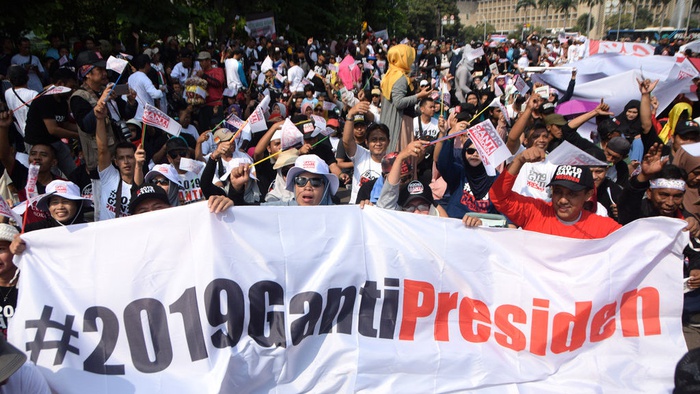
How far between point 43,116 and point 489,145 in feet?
15.7

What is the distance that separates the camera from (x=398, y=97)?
6.75 meters

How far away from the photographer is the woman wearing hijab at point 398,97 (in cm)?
→ 673

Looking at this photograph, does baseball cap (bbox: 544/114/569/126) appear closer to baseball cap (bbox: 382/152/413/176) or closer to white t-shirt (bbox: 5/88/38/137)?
baseball cap (bbox: 382/152/413/176)

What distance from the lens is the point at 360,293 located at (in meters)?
3.56

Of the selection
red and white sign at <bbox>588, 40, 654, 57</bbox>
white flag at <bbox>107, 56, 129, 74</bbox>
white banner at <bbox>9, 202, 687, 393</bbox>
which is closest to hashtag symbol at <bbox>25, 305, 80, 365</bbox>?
white banner at <bbox>9, 202, 687, 393</bbox>

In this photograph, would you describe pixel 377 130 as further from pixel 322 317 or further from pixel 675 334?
pixel 675 334

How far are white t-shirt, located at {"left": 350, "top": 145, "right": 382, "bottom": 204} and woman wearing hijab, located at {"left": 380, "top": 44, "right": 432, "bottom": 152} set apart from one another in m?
1.29

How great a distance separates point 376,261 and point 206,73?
24.7 feet

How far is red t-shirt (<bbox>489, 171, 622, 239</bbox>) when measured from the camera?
3814 millimetres

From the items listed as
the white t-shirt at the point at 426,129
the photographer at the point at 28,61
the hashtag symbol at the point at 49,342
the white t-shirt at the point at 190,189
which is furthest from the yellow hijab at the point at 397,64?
the photographer at the point at 28,61

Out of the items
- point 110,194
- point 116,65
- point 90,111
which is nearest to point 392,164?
point 110,194

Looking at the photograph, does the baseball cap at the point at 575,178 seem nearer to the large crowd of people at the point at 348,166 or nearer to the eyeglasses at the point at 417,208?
the large crowd of people at the point at 348,166

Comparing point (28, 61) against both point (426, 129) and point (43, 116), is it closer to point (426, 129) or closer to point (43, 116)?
point (43, 116)

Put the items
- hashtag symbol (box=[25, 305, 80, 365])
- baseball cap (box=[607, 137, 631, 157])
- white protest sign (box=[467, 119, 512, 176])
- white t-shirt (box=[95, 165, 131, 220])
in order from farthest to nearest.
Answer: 1. baseball cap (box=[607, 137, 631, 157])
2. white t-shirt (box=[95, 165, 131, 220])
3. white protest sign (box=[467, 119, 512, 176])
4. hashtag symbol (box=[25, 305, 80, 365])
